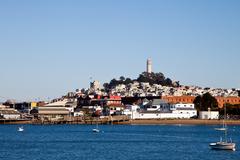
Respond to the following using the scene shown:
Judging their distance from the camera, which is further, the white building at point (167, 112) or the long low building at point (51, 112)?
the long low building at point (51, 112)

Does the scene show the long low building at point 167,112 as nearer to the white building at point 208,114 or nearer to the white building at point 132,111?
the white building at point 132,111

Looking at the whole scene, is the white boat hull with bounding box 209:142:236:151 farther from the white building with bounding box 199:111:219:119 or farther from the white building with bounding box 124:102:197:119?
the white building with bounding box 124:102:197:119

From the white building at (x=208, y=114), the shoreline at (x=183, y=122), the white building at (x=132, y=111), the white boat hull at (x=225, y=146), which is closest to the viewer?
the white boat hull at (x=225, y=146)

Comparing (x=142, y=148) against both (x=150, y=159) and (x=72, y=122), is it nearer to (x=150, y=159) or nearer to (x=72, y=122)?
(x=150, y=159)

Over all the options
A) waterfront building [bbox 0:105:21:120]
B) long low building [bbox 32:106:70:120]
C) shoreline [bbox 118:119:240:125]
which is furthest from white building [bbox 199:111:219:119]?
waterfront building [bbox 0:105:21:120]

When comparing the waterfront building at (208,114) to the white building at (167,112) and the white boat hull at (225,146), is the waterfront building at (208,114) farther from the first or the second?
the white boat hull at (225,146)

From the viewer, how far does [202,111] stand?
176 meters

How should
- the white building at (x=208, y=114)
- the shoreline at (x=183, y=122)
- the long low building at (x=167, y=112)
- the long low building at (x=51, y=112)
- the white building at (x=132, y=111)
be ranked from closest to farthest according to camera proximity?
the shoreline at (x=183, y=122), the white building at (x=208, y=114), the long low building at (x=167, y=112), the white building at (x=132, y=111), the long low building at (x=51, y=112)

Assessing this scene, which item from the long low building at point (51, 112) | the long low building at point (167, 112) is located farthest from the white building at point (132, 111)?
the long low building at point (51, 112)

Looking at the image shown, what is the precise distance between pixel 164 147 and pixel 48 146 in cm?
1320

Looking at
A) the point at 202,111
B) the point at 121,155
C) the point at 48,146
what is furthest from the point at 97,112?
the point at 121,155

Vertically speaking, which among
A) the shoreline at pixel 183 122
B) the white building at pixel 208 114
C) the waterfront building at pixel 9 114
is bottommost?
the shoreline at pixel 183 122

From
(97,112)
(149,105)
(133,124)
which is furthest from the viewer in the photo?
(97,112)

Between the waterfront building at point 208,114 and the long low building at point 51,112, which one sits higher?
A: the long low building at point 51,112
